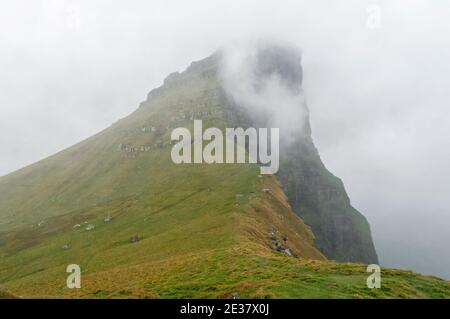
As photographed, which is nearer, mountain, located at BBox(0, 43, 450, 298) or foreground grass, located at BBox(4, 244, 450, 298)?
foreground grass, located at BBox(4, 244, 450, 298)

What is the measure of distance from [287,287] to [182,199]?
9123 centimetres

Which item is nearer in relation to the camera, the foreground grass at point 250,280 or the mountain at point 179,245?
the foreground grass at point 250,280

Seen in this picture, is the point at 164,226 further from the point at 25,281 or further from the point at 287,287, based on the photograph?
the point at 287,287

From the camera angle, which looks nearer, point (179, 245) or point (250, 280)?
point (250, 280)

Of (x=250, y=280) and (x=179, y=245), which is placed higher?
(x=179, y=245)

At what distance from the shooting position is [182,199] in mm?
129000
